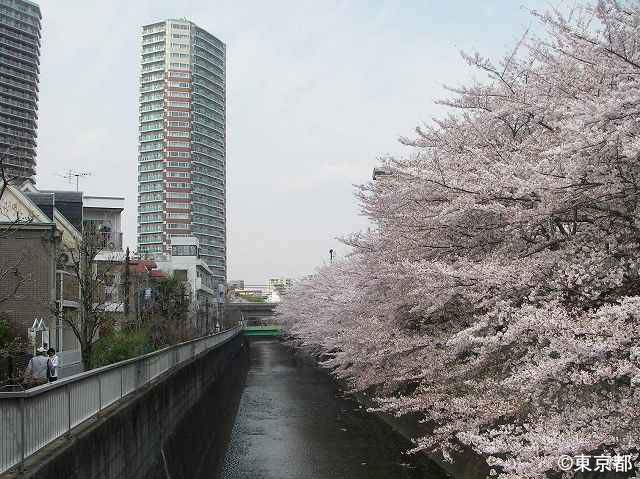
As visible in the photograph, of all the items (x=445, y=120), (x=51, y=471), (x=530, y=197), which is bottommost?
(x=51, y=471)

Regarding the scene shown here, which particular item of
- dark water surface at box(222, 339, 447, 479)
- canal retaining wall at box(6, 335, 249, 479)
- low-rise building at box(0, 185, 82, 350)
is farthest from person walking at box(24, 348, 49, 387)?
low-rise building at box(0, 185, 82, 350)

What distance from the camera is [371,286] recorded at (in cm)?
1658

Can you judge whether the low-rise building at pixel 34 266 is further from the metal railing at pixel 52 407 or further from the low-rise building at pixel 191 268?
the low-rise building at pixel 191 268

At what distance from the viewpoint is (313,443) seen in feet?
73.7

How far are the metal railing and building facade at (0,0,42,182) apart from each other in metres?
87.9

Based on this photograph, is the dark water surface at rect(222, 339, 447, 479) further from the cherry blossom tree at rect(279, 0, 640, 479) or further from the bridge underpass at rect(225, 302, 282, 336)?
the bridge underpass at rect(225, 302, 282, 336)

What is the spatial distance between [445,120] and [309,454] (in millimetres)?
11223

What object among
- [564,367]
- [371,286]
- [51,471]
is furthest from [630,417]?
[371,286]

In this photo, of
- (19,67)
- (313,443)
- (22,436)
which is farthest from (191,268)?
(22,436)

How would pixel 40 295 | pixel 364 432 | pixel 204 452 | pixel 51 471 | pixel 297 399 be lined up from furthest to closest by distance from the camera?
1. pixel 297 399
2. pixel 40 295
3. pixel 364 432
4. pixel 204 452
5. pixel 51 471

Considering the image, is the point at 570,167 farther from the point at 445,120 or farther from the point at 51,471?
the point at 445,120

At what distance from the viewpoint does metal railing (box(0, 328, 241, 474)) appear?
5738 millimetres

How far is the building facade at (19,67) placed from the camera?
94688 mm

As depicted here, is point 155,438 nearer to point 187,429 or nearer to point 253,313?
point 187,429
